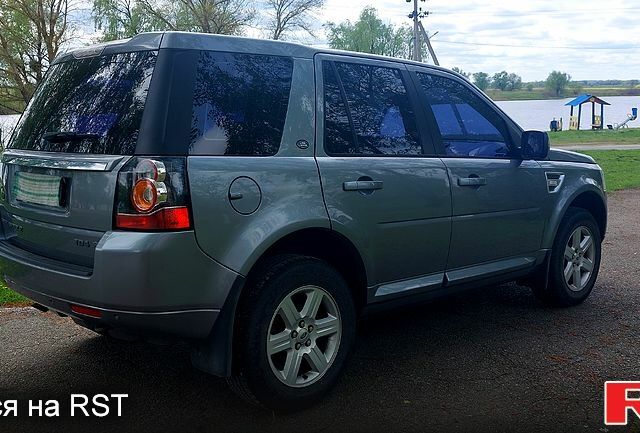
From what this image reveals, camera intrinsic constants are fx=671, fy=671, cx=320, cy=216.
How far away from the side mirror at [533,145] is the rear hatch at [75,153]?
289 cm

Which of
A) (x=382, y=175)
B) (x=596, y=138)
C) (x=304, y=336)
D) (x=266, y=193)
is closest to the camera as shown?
(x=266, y=193)

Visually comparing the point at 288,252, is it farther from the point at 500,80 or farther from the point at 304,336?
the point at 500,80

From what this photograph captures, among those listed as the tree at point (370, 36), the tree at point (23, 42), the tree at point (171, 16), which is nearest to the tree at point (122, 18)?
the tree at point (171, 16)

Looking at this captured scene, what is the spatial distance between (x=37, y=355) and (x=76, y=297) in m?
1.49

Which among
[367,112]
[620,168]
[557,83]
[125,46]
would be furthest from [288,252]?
[557,83]

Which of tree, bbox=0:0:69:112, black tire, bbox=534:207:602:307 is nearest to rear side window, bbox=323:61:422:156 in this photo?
black tire, bbox=534:207:602:307

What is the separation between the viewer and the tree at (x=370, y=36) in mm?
62812

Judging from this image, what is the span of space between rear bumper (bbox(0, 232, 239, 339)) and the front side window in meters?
A: 2.01

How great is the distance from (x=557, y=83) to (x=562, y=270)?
9796cm

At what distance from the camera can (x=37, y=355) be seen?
4.36 meters

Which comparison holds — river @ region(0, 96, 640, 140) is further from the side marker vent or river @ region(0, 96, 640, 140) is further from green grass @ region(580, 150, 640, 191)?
the side marker vent

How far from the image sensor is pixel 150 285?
295 centimetres

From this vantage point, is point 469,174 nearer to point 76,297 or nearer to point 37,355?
point 76,297

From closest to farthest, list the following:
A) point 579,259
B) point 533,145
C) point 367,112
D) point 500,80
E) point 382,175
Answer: point 382,175 < point 367,112 < point 533,145 < point 579,259 < point 500,80
